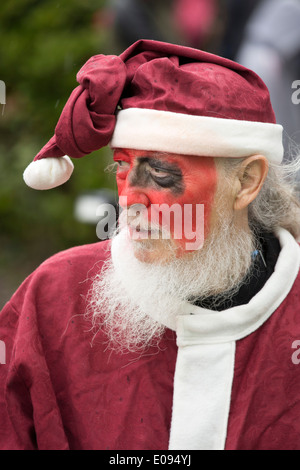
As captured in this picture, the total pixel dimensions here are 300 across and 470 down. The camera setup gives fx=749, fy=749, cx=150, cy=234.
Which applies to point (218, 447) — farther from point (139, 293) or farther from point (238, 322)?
point (139, 293)

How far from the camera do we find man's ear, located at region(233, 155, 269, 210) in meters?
2.64

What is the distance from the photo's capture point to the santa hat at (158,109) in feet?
8.03

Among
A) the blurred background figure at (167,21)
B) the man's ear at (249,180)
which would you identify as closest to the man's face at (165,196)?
the man's ear at (249,180)

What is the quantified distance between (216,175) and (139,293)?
1.64ft

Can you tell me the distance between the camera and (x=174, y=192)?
2.55m

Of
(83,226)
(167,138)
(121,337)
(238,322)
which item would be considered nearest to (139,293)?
(121,337)

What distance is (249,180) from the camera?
2.68 m

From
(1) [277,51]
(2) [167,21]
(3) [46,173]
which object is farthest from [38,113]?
(3) [46,173]

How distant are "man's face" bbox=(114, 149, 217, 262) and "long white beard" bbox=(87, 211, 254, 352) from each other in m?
0.07

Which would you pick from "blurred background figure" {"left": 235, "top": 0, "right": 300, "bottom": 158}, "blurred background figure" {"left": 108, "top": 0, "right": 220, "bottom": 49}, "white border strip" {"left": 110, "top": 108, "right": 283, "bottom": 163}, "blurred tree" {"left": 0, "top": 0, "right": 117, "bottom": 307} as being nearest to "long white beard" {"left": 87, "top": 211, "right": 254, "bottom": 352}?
"white border strip" {"left": 110, "top": 108, "right": 283, "bottom": 163}

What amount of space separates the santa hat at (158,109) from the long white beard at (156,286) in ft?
1.12

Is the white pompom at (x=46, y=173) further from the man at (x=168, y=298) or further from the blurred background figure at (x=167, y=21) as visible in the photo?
the blurred background figure at (x=167, y=21)

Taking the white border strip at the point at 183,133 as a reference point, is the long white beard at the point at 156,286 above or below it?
below

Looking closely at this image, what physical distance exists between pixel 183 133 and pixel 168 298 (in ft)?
1.92
